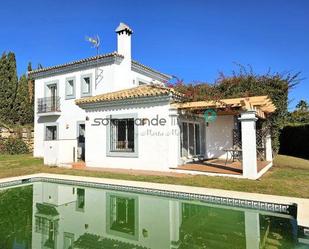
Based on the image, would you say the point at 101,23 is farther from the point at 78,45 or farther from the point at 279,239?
the point at 279,239

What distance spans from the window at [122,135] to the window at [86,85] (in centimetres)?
752

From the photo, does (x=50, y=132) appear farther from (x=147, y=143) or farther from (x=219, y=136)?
(x=219, y=136)

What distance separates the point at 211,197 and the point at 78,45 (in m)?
26.2

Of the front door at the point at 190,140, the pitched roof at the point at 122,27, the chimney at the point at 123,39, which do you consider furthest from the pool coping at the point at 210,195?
the pitched roof at the point at 122,27

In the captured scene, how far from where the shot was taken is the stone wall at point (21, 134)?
30328 mm

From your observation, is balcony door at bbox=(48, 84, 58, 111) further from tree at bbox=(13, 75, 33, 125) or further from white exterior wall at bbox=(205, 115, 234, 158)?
tree at bbox=(13, 75, 33, 125)

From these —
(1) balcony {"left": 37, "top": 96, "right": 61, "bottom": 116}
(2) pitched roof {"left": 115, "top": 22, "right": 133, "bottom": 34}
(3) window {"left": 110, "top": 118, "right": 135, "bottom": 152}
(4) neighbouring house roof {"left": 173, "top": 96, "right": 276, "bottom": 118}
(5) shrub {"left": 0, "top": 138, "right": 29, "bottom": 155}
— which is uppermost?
(2) pitched roof {"left": 115, "top": 22, "right": 133, "bottom": 34}

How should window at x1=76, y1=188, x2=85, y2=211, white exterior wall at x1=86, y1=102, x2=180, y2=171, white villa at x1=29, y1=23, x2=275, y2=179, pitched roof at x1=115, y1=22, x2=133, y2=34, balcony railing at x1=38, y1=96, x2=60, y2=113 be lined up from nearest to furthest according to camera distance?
window at x1=76, y1=188, x2=85, y2=211 → white villa at x1=29, y1=23, x2=275, y2=179 → white exterior wall at x1=86, y1=102, x2=180, y2=171 → pitched roof at x1=115, y1=22, x2=133, y2=34 → balcony railing at x1=38, y1=96, x2=60, y2=113

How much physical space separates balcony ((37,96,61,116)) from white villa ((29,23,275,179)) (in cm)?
10

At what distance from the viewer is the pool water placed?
256 inches

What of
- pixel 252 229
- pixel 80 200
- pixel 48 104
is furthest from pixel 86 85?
pixel 252 229

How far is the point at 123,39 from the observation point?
23438mm

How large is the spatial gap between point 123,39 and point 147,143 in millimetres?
11222

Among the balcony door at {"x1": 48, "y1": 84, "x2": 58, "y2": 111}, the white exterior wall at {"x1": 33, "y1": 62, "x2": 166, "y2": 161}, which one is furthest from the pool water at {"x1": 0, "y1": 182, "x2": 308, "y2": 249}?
the balcony door at {"x1": 48, "y1": 84, "x2": 58, "y2": 111}
